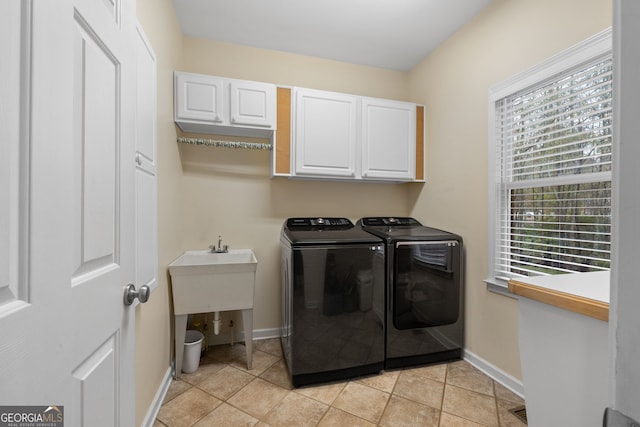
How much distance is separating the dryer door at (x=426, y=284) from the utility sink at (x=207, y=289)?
1.12 meters

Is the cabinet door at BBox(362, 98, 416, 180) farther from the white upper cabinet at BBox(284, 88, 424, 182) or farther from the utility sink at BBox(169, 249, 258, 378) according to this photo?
the utility sink at BBox(169, 249, 258, 378)

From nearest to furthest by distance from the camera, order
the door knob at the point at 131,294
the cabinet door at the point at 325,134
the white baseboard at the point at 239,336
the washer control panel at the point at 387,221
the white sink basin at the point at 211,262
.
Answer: the door knob at the point at 131,294, the white sink basin at the point at 211,262, the cabinet door at the point at 325,134, the white baseboard at the point at 239,336, the washer control panel at the point at 387,221

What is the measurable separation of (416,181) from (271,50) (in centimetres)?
191

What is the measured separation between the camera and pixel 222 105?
2223 mm

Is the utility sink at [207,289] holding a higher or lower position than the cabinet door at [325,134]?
lower

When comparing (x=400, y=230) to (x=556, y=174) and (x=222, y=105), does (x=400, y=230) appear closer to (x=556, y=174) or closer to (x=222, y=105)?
(x=556, y=174)

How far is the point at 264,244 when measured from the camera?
2.63 metres

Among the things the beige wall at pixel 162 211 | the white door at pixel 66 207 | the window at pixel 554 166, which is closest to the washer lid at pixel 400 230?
Answer: the window at pixel 554 166

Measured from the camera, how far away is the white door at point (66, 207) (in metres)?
0.47

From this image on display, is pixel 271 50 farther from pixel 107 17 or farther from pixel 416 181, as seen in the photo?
pixel 107 17

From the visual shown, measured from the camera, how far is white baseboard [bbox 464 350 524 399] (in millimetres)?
1816

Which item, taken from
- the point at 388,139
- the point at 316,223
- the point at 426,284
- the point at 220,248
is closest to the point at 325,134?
the point at 388,139

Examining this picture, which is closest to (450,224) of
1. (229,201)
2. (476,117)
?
(476,117)

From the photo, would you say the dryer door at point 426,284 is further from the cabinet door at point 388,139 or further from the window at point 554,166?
the cabinet door at point 388,139
